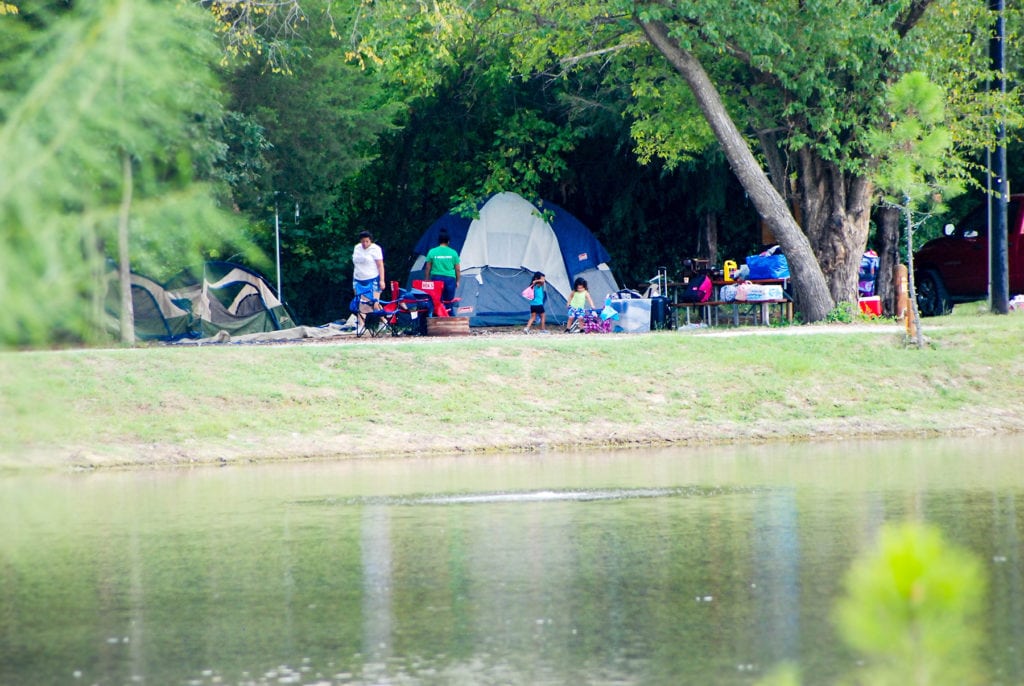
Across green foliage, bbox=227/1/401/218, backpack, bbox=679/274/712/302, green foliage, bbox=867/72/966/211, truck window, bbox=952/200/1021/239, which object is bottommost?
backpack, bbox=679/274/712/302

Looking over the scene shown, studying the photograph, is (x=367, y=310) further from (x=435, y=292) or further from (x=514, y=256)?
(x=514, y=256)

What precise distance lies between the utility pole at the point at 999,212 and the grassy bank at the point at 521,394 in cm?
268

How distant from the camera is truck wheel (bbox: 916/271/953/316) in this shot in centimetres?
2733

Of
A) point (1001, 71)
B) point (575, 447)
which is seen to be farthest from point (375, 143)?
point (575, 447)

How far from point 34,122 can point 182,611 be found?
4.55 m

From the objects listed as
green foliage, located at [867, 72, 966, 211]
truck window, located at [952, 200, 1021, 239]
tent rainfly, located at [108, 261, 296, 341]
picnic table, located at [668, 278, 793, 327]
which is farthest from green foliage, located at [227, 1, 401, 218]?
truck window, located at [952, 200, 1021, 239]

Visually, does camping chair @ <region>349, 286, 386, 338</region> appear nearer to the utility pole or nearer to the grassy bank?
the grassy bank

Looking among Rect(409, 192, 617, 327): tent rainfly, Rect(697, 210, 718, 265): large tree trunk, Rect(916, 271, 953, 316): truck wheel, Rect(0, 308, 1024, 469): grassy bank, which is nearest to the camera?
Rect(0, 308, 1024, 469): grassy bank

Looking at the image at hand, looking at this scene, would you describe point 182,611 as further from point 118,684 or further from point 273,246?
point 273,246

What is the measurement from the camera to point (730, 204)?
33.2 meters

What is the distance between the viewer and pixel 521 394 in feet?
59.1

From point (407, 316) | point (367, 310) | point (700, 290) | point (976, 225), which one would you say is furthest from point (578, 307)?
point (976, 225)

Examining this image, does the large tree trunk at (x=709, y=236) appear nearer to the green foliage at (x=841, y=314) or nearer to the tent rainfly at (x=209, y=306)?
the green foliage at (x=841, y=314)

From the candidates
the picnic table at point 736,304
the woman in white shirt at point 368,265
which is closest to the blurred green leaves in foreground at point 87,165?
the woman in white shirt at point 368,265
